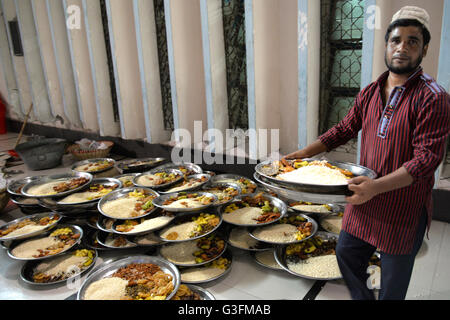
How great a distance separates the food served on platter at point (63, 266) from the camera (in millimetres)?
2332

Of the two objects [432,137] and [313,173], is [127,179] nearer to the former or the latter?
Result: [313,173]

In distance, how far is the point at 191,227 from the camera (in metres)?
2.56

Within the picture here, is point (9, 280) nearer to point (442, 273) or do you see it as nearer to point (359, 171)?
point (359, 171)

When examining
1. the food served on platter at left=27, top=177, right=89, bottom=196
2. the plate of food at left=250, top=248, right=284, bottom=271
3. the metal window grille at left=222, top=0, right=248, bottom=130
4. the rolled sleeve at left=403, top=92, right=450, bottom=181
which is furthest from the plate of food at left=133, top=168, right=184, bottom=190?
the rolled sleeve at left=403, top=92, right=450, bottom=181

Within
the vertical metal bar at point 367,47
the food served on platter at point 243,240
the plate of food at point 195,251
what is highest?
the vertical metal bar at point 367,47

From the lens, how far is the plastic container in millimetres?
4727

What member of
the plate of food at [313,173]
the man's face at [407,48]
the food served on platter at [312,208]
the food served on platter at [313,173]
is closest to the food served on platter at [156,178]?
the food served on platter at [312,208]

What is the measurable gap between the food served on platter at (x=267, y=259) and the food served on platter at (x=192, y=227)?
387 mm

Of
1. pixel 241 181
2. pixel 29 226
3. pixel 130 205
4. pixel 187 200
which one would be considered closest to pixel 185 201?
pixel 187 200

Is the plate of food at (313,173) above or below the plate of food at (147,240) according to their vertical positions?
above

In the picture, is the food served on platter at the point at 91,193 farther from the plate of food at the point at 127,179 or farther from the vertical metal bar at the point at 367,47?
the vertical metal bar at the point at 367,47

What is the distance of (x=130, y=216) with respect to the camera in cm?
271

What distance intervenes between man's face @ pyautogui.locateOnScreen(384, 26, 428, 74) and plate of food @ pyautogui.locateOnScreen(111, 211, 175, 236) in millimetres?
1855

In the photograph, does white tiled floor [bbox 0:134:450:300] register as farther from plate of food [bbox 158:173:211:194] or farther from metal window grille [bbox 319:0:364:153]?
metal window grille [bbox 319:0:364:153]
